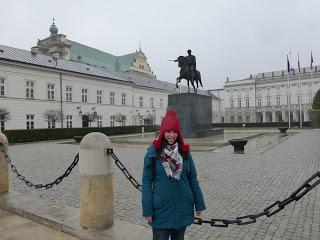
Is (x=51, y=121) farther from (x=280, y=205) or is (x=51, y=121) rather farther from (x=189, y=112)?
(x=280, y=205)

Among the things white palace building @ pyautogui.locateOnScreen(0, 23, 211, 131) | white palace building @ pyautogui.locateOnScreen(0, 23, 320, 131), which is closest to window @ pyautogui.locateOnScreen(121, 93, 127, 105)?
white palace building @ pyautogui.locateOnScreen(0, 23, 211, 131)

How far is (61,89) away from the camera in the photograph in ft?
135

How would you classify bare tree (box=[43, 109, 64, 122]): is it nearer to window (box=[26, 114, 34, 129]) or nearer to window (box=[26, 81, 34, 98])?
window (box=[26, 114, 34, 129])

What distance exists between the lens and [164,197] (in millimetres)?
3270

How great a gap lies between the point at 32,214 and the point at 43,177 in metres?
4.94

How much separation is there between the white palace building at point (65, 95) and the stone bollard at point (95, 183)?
32624 mm

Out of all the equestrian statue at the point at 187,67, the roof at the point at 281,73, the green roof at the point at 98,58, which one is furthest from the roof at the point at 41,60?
the roof at the point at 281,73

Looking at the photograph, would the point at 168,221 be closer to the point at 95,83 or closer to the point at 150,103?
the point at 95,83

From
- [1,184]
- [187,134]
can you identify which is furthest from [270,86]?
[1,184]

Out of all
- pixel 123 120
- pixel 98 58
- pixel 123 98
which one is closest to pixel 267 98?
pixel 98 58

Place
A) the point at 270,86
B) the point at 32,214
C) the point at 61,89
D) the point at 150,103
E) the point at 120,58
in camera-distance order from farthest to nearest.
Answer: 1. the point at 270,86
2. the point at 120,58
3. the point at 150,103
4. the point at 61,89
5. the point at 32,214

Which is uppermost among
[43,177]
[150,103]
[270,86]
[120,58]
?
[120,58]

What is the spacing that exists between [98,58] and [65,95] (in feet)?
124

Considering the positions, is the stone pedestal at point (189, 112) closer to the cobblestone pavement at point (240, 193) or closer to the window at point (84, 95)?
the cobblestone pavement at point (240, 193)
